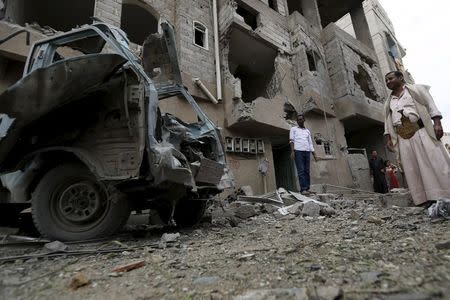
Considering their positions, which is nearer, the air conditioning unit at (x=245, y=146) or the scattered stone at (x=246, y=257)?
the scattered stone at (x=246, y=257)

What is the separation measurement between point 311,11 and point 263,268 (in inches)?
580

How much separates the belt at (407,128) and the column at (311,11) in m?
11.7

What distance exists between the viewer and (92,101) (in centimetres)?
303

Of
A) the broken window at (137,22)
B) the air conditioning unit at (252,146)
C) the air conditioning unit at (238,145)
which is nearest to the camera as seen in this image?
the air conditioning unit at (238,145)

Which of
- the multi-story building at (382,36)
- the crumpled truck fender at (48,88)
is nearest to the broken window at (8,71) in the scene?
the crumpled truck fender at (48,88)

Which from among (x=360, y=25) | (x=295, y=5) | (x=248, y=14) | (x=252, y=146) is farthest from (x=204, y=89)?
(x=360, y=25)

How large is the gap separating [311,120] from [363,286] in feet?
32.4

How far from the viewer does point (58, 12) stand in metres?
9.74

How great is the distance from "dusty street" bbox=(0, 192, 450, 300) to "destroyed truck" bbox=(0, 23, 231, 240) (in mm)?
Answer: 406

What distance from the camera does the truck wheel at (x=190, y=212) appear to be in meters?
3.99

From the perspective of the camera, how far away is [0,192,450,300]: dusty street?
128 centimetres

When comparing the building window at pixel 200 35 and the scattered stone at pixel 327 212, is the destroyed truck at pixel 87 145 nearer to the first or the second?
the scattered stone at pixel 327 212

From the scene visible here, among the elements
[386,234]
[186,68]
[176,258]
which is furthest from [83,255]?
[186,68]

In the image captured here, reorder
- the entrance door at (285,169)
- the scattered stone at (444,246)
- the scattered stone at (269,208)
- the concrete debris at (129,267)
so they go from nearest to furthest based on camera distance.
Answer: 1. the scattered stone at (444,246)
2. the concrete debris at (129,267)
3. the scattered stone at (269,208)
4. the entrance door at (285,169)
